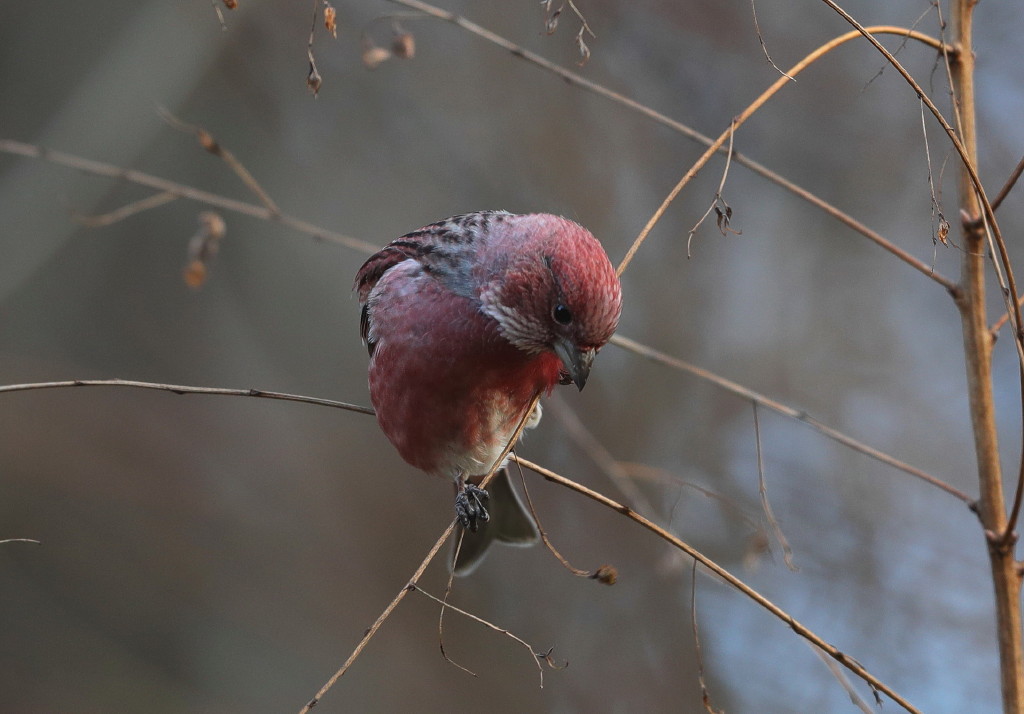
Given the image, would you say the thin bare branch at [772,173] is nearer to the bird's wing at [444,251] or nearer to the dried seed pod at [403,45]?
the dried seed pod at [403,45]

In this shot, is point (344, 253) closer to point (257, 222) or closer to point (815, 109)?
point (257, 222)

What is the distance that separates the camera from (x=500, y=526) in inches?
154

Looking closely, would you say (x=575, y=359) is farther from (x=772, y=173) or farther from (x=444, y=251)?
(x=772, y=173)

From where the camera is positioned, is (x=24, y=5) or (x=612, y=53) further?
(x=612, y=53)

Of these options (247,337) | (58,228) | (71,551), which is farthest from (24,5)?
(71,551)

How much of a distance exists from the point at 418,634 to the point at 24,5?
4.89 metres

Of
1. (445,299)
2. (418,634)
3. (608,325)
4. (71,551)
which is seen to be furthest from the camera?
(418,634)

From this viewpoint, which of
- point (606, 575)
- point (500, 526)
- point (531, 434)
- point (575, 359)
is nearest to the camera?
point (606, 575)

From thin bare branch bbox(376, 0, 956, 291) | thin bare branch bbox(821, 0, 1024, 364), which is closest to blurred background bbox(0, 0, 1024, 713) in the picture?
thin bare branch bbox(376, 0, 956, 291)

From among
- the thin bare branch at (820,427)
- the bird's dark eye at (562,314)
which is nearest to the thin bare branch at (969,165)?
the thin bare branch at (820,427)

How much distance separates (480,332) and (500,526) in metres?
1.30

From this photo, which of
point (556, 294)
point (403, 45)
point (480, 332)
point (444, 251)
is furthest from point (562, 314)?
point (403, 45)

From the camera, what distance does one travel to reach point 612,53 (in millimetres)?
6660

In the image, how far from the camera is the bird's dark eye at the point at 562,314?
2.79m
